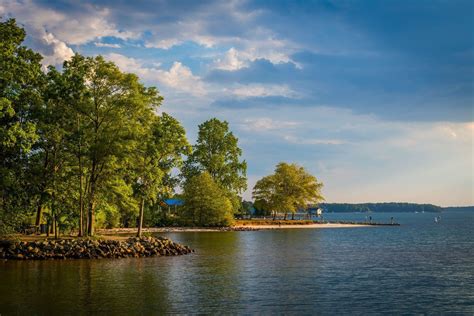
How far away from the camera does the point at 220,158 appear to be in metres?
112

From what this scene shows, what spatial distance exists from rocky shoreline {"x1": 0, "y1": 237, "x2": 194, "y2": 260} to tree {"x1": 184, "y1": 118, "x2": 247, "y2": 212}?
2355 inches

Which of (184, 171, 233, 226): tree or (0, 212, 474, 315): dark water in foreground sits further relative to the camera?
(184, 171, 233, 226): tree

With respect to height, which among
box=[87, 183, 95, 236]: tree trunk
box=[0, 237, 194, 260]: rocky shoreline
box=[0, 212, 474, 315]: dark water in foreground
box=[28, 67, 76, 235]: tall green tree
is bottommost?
box=[0, 212, 474, 315]: dark water in foreground

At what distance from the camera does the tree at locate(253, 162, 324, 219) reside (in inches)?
5207

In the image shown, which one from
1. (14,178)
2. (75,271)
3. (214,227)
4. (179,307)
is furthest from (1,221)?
(214,227)

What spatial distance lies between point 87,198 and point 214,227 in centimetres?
5449

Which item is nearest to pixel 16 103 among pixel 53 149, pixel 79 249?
pixel 53 149

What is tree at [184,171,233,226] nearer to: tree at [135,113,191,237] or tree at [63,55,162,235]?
tree at [135,113,191,237]

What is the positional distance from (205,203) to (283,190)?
36038 mm

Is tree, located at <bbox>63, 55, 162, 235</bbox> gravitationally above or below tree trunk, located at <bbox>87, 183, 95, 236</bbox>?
above

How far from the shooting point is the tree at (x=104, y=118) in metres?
51.3

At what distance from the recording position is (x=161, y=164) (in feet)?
208

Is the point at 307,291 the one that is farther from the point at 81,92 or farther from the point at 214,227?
the point at 214,227

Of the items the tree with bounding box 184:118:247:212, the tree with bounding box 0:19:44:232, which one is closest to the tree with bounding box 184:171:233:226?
the tree with bounding box 184:118:247:212
